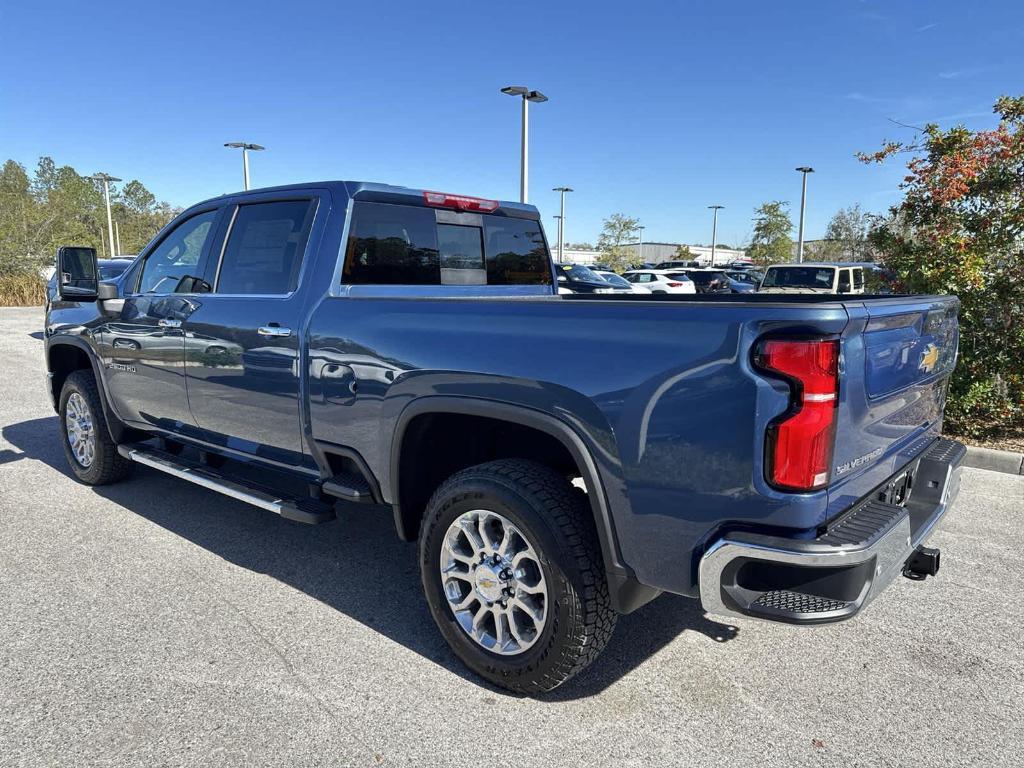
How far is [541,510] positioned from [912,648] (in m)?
1.86

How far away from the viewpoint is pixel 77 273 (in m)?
4.57

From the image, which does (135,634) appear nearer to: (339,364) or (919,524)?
(339,364)

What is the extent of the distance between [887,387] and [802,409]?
583mm

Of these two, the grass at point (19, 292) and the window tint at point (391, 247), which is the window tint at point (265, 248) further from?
the grass at point (19, 292)

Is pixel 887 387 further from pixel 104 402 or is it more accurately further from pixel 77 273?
pixel 104 402

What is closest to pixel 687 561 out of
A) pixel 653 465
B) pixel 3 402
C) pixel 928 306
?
pixel 653 465

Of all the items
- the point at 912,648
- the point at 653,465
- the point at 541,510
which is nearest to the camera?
the point at 653,465

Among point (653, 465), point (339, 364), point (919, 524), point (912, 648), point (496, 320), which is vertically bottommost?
point (912, 648)

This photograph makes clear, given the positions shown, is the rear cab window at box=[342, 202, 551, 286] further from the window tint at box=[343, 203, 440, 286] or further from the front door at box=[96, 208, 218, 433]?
the front door at box=[96, 208, 218, 433]

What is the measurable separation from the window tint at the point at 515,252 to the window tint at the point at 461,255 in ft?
0.26

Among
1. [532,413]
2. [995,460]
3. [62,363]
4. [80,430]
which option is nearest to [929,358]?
[532,413]

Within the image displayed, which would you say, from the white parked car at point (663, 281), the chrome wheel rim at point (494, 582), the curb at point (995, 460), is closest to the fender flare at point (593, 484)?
the chrome wheel rim at point (494, 582)

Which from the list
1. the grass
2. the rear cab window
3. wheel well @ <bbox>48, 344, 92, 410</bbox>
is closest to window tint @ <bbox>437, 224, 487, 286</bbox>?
the rear cab window

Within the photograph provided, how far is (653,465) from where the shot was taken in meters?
2.25
